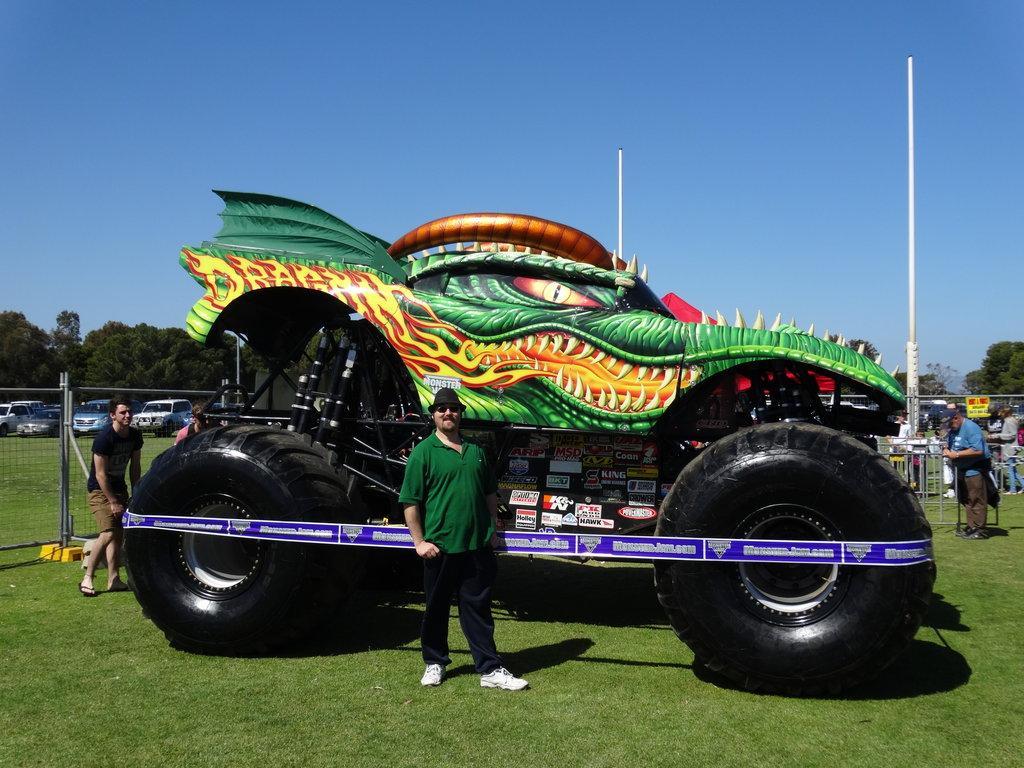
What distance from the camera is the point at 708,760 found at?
12.1 feet

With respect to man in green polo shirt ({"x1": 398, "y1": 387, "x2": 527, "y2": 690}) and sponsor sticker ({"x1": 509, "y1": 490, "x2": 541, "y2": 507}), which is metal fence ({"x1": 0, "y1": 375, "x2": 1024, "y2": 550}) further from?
man in green polo shirt ({"x1": 398, "y1": 387, "x2": 527, "y2": 690})

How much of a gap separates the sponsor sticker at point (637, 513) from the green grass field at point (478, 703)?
84 cm

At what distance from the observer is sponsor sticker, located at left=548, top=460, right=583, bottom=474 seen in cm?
565

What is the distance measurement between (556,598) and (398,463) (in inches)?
78.1

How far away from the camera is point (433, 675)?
4664 mm

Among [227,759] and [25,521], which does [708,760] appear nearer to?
[227,759]

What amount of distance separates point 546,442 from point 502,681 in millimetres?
1667

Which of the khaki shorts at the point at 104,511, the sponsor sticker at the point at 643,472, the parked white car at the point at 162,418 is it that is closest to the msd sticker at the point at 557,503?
the sponsor sticker at the point at 643,472

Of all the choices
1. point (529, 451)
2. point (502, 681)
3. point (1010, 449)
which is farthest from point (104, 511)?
point (1010, 449)

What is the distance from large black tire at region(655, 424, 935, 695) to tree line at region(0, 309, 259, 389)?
46.7 m

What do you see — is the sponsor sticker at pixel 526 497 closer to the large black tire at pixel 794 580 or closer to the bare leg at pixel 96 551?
the large black tire at pixel 794 580

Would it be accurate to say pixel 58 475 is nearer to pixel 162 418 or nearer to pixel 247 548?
pixel 247 548

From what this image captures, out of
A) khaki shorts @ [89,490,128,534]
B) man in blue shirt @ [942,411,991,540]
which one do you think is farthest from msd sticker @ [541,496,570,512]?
man in blue shirt @ [942,411,991,540]

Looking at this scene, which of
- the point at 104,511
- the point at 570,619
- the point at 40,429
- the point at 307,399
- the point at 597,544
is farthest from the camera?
the point at 40,429
